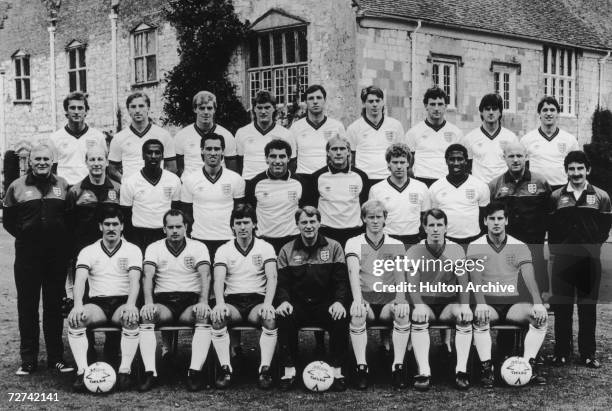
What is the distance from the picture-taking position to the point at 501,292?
23.0 feet

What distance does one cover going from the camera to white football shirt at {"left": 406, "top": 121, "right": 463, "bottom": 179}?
8469 millimetres

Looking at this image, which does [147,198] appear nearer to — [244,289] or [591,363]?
[244,289]

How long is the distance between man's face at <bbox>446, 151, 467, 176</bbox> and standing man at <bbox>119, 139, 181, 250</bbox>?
9.06 ft

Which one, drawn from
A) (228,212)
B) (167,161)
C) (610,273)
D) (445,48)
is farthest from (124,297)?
(445,48)

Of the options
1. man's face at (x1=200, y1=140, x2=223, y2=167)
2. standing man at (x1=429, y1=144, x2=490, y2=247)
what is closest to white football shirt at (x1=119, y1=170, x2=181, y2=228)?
man's face at (x1=200, y1=140, x2=223, y2=167)

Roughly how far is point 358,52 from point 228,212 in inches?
435

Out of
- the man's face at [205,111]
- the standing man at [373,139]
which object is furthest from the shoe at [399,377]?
the man's face at [205,111]

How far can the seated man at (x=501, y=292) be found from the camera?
673 cm

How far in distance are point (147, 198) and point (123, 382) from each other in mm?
1875

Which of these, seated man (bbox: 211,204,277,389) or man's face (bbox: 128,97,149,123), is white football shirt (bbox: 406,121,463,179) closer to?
seated man (bbox: 211,204,277,389)

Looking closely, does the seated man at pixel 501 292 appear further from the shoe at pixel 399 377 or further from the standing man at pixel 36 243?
the standing man at pixel 36 243

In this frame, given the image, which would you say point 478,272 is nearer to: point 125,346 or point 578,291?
point 578,291

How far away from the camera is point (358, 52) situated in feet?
58.6

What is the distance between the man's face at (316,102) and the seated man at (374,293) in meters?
1.80
